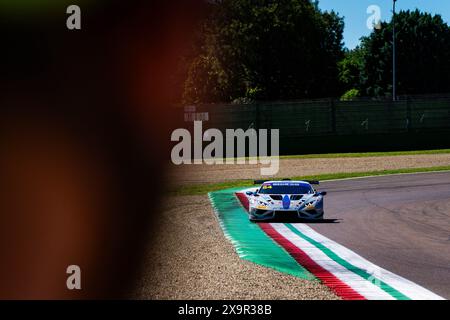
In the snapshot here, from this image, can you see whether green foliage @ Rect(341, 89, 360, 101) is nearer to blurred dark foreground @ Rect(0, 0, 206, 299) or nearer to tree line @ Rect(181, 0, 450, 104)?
tree line @ Rect(181, 0, 450, 104)

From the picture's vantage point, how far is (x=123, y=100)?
149 ft

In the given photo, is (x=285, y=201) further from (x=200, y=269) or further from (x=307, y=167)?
(x=307, y=167)

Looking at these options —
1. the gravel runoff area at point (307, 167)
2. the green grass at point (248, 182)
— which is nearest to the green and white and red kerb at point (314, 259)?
the green grass at point (248, 182)

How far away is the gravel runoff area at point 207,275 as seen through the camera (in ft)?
36.6

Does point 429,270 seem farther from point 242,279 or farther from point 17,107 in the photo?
point 17,107

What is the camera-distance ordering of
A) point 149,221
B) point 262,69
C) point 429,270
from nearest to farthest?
point 429,270 → point 149,221 → point 262,69

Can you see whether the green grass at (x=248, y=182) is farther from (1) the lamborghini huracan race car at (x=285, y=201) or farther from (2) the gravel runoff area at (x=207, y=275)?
(2) the gravel runoff area at (x=207, y=275)

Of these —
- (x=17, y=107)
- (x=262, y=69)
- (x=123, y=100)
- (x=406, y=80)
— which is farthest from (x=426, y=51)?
(x=17, y=107)

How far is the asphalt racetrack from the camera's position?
538 inches

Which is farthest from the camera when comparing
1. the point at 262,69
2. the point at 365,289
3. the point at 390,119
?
the point at 262,69

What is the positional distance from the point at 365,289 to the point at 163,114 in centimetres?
4018

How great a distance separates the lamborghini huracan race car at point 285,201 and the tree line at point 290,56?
190ft

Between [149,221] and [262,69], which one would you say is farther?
[262,69]

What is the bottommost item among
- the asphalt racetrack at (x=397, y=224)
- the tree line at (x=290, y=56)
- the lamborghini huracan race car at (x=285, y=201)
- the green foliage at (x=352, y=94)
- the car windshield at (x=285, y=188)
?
the asphalt racetrack at (x=397, y=224)
